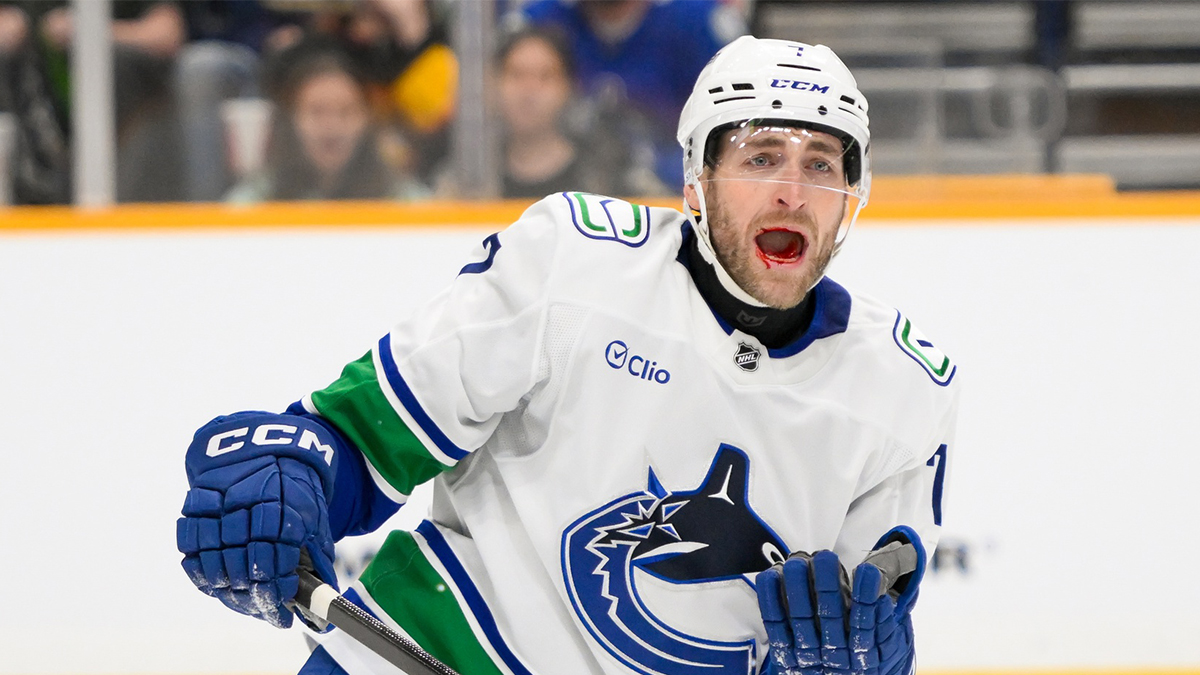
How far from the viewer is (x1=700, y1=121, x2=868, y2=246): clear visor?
166 cm

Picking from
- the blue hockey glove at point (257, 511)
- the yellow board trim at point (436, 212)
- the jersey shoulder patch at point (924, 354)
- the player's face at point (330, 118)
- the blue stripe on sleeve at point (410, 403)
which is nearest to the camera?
the blue hockey glove at point (257, 511)

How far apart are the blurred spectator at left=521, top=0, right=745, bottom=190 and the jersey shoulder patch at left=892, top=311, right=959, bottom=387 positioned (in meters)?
1.42

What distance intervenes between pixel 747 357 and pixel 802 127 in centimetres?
29

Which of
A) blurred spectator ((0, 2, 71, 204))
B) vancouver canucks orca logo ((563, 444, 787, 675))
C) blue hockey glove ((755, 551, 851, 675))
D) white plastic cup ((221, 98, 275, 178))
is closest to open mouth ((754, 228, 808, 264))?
vancouver canucks orca logo ((563, 444, 787, 675))

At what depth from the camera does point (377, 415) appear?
5.40 feet

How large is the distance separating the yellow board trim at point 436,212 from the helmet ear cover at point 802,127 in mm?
1297

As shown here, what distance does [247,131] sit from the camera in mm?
3102

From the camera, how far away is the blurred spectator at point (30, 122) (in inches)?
123

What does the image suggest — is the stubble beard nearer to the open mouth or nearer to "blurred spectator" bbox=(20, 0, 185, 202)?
the open mouth

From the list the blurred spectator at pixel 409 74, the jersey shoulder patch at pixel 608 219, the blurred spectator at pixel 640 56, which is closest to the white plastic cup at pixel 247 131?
the blurred spectator at pixel 409 74

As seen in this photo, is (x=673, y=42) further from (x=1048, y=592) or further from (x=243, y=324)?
(x=1048, y=592)

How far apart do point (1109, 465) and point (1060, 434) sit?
12 centimetres

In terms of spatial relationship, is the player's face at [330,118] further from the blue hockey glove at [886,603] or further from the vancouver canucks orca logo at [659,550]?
the blue hockey glove at [886,603]

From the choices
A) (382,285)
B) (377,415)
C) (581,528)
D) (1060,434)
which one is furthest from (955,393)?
(382,285)
